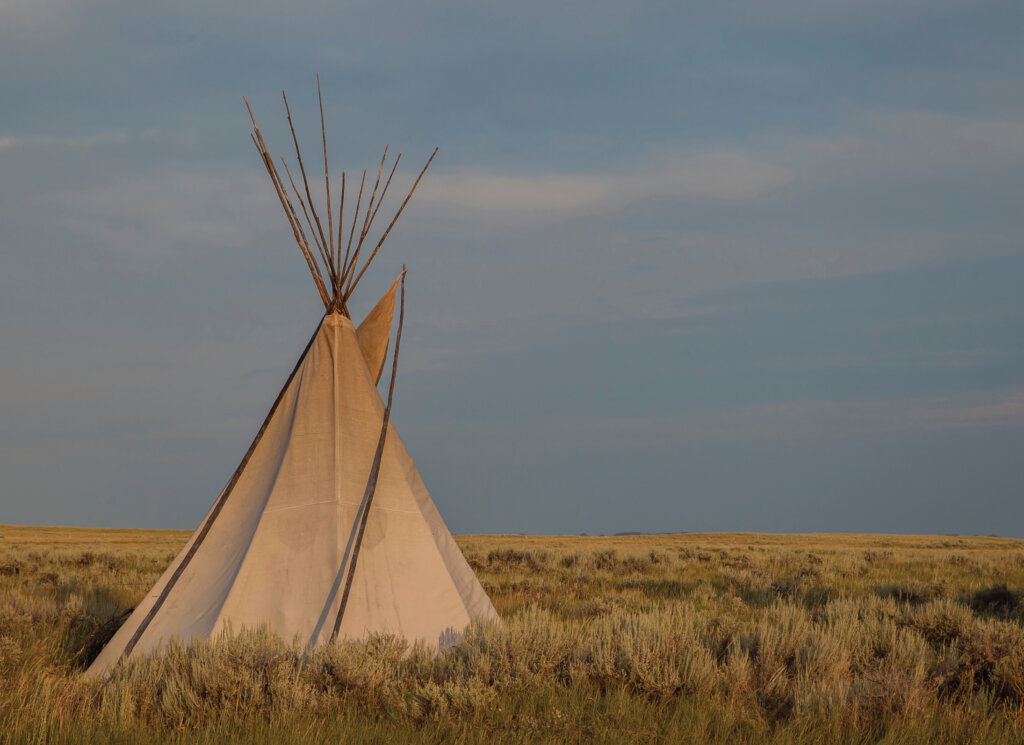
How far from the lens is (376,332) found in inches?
356

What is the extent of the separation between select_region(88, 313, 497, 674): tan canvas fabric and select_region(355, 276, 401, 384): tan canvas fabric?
2.42 ft

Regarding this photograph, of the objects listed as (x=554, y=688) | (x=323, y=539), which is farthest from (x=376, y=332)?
(x=554, y=688)

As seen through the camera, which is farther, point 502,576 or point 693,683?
point 502,576

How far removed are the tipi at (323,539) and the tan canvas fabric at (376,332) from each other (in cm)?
61

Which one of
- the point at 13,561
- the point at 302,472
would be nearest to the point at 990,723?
the point at 302,472

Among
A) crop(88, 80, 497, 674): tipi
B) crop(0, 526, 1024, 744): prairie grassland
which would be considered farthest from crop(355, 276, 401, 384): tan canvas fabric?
crop(0, 526, 1024, 744): prairie grassland

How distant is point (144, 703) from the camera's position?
16.1 ft

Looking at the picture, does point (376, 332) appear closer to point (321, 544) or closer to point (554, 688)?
point (321, 544)

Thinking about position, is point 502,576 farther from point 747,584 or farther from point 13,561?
point 13,561

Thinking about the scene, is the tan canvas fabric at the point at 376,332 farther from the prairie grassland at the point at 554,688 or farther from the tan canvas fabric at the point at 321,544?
the prairie grassland at the point at 554,688

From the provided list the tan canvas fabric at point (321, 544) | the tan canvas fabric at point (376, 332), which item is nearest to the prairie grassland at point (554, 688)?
the tan canvas fabric at point (321, 544)

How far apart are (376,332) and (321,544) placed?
2.77 meters

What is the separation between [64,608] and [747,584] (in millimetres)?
10349

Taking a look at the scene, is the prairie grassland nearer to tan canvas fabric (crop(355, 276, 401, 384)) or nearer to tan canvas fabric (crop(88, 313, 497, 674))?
tan canvas fabric (crop(88, 313, 497, 674))
